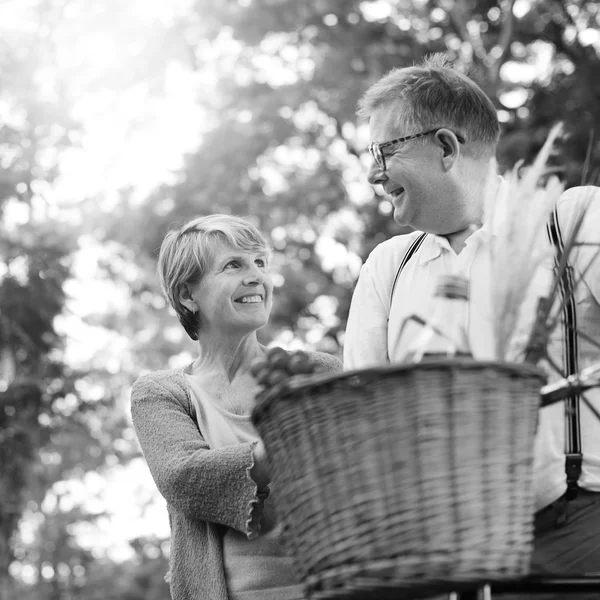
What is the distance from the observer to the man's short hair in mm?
2725

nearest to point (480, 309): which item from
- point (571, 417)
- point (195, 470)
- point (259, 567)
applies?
point (571, 417)

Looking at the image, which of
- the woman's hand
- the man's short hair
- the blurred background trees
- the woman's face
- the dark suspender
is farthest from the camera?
the blurred background trees

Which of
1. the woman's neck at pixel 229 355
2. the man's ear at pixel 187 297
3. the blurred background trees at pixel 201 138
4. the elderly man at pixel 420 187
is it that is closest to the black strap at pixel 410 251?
the elderly man at pixel 420 187

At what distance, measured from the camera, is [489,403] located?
66.9 inches

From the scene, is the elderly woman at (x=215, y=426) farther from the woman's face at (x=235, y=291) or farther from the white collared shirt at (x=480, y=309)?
the white collared shirt at (x=480, y=309)

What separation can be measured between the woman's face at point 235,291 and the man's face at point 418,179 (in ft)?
2.17

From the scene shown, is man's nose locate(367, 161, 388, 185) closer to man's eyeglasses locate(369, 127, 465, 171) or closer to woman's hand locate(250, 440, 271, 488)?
man's eyeglasses locate(369, 127, 465, 171)

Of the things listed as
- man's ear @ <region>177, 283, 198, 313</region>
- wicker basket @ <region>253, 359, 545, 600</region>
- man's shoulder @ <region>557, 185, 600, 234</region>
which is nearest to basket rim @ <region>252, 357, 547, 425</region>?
wicker basket @ <region>253, 359, 545, 600</region>

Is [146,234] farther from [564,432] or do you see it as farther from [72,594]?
[564,432]

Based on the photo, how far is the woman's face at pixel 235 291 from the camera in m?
3.22

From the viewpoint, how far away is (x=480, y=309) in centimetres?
179

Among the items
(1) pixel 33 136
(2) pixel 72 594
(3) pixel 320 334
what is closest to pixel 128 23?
(1) pixel 33 136

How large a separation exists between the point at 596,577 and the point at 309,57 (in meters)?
11.2

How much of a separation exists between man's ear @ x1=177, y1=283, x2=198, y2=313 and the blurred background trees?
24.9ft
